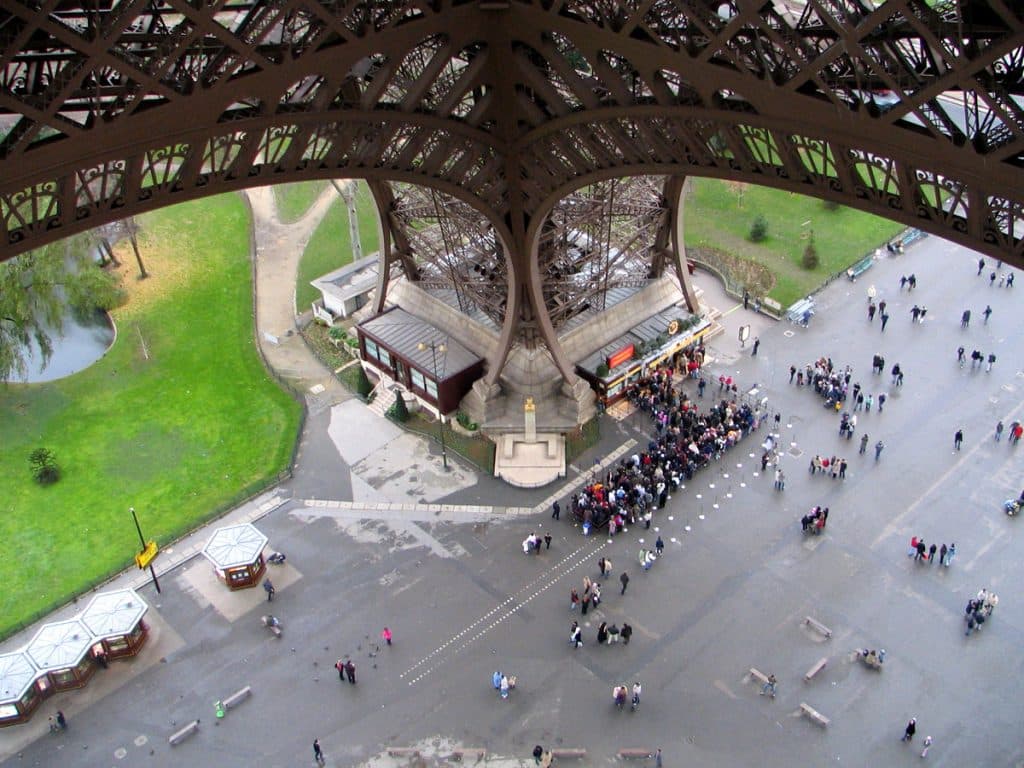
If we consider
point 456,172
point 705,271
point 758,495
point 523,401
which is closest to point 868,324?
point 705,271

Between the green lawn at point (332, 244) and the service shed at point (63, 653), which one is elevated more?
the green lawn at point (332, 244)

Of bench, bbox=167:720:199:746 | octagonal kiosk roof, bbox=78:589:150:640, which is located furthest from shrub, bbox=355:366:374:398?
bench, bbox=167:720:199:746

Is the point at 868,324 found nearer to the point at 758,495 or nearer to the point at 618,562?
the point at 758,495

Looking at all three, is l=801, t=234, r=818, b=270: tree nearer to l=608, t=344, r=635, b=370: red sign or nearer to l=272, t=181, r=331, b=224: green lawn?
l=608, t=344, r=635, b=370: red sign

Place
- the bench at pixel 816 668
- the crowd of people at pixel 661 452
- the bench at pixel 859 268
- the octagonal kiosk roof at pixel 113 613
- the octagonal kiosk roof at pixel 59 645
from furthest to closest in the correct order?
the bench at pixel 859 268 → the crowd of people at pixel 661 452 → the octagonal kiosk roof at pixel 113 613 → the bench at pixel 816 668 → the octagonal kiosk roof at pixel 59 645

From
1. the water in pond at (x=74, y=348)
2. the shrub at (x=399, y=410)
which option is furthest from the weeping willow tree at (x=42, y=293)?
the shrub at (x=399, y=410)

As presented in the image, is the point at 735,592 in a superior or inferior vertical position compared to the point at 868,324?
inferior

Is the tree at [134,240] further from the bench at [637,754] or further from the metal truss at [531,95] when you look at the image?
the bench at [637,754]
